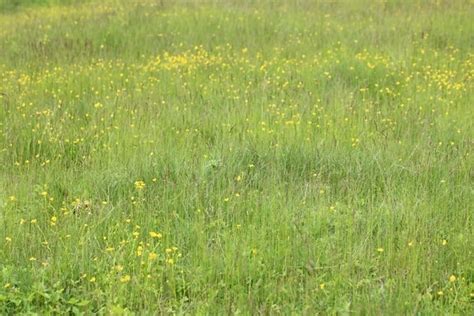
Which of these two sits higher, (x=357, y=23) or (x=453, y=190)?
(x=357, y=23)

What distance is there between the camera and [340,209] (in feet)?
14.4

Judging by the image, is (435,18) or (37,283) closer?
(37,283)

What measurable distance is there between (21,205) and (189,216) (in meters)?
1.30

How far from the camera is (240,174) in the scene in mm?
4969

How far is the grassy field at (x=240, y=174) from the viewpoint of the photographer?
3.59 m

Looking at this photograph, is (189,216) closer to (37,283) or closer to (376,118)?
(37,283)

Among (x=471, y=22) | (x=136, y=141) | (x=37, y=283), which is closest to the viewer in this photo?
(x=37, y=283)

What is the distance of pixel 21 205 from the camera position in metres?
4.48

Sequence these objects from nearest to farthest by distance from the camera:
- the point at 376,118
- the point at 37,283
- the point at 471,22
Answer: the point at 37,283 < the point at 376,118 < the point at 471,22

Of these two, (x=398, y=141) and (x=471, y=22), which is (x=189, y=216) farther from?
(x=471, y=22)

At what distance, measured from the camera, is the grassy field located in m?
3.59

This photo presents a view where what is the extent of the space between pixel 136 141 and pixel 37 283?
7.26ft

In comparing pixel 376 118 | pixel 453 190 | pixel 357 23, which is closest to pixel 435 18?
pixel 357 23

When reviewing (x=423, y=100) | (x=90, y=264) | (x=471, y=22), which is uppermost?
(x=471, y=22)
